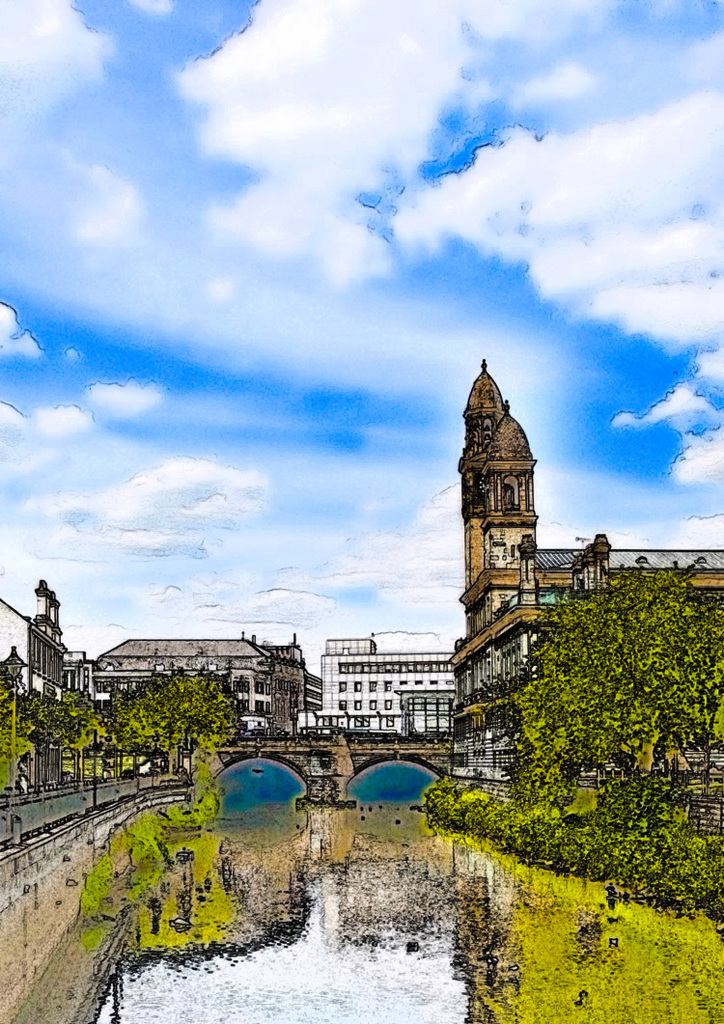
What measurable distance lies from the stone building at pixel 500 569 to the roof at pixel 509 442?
0.42 ft

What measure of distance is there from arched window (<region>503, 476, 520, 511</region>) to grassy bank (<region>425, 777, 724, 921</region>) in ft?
265

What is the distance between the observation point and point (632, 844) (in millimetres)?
60344

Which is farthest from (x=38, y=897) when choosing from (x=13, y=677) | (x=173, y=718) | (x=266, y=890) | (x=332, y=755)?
(x=332, y=755)

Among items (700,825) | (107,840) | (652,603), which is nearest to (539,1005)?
(700,825)

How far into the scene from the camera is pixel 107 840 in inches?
2781

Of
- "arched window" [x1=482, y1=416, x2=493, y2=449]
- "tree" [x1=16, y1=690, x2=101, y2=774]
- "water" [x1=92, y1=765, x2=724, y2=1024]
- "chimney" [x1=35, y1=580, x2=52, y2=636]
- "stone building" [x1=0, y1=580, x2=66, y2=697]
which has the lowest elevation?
"water" [x1=92, y1=765, x2=724, y2=1024]

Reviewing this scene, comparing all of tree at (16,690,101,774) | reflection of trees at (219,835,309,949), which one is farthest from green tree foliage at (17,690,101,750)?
reflection of trees at (219,835,309,949)

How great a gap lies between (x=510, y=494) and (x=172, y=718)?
55.3 meters

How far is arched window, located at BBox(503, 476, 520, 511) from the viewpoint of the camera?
6250 inches

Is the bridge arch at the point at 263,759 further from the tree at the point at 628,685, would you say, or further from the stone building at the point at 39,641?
the tree at the point at 628,685

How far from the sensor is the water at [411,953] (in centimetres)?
4144

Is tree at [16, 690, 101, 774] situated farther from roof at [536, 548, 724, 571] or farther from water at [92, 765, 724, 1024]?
roof at [536, 548, 724, 571]

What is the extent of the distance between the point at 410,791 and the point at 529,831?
11875cm

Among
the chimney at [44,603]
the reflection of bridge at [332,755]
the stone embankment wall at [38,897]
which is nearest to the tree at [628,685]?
the stone embankment wall at [38,897]
